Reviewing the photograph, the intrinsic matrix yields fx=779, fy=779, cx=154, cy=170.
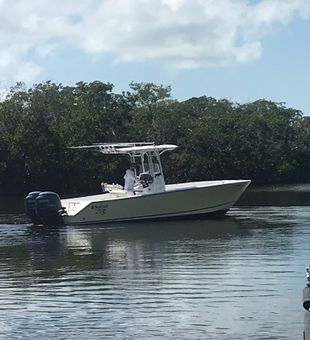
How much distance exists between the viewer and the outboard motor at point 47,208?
3075 centimetres

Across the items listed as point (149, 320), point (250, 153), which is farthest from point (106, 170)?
point (149, 320)

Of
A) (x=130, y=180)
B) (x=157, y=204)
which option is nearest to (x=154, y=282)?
(x=157, y=204)

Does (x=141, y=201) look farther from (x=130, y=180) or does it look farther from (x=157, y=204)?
(x=130, y=180)

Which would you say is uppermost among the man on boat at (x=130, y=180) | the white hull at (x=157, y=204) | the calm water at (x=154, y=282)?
the man on boat at (x=130, y=180)

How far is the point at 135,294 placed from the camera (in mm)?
15977

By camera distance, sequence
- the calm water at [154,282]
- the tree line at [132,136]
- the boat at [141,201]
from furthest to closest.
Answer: the tree line at [132,136], the boat at [141,201], the calm water at [154,282]

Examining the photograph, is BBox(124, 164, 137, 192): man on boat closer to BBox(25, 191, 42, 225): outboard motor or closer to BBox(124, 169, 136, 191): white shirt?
BBox(124, 169, 136, 191): white shirt

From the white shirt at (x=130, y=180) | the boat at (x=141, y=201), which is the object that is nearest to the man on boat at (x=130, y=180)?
the white shirt at (x=130, y=180)

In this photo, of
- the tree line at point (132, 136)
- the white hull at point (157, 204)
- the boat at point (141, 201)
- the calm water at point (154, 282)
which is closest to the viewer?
the calm water at point (154, 282)

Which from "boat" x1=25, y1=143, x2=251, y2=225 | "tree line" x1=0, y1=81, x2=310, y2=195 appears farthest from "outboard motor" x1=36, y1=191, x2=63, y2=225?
"tree line" x1=0, y1=81, x2=310, y2=195

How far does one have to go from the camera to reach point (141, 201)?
32531 millimetres

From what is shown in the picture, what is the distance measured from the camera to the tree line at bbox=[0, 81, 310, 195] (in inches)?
2749

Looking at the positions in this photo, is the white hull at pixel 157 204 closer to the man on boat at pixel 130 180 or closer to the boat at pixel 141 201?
the boat at pixel 141 201

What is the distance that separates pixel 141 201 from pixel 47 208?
4.08 metres
